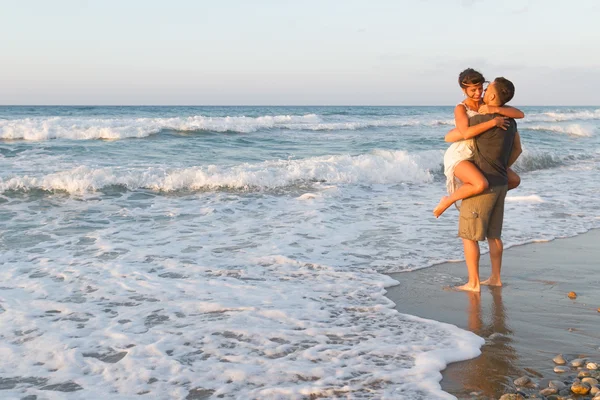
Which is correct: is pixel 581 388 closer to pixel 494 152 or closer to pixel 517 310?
pixel 517 310

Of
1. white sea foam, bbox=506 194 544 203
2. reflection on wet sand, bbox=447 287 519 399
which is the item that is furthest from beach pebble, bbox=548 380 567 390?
white sea foam, bbox=506 194 544 203

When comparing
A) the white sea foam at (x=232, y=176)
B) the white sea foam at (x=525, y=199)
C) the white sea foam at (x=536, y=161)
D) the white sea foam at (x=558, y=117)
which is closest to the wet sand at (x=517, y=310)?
the white sea foam at (x=525, y=199)

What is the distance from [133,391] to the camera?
3.34 metres

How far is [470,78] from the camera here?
476 cm

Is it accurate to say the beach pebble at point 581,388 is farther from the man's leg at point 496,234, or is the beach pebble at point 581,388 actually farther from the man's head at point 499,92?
the man's head at point 499,92

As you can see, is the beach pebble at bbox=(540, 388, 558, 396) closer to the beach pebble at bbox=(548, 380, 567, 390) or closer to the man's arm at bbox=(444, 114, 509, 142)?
the beach pebble at bbox=(548, 380, 567, 390)

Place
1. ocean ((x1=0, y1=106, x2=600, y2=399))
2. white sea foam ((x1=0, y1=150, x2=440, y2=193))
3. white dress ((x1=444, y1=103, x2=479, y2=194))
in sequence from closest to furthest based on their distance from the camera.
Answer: ocean ((x1=0, y1=106, x2=600, y2=399)) < white dress ((x1=444, y1=103, x2=479, y2=194)) < white sea foam ((x1=0, y1=150, x2=440, y2=193))

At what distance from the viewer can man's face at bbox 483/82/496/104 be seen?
476 cm

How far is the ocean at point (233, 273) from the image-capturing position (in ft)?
11.7

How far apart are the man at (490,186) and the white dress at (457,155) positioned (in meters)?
0.06

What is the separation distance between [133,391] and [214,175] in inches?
338

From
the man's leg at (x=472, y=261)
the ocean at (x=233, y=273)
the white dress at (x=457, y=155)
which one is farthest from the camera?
the man's leg at (x=472, y=261)

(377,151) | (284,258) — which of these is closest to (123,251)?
(284,258)

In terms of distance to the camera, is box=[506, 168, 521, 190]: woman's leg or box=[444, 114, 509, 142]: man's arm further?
box=[506, 168, 521, 190]: woman's leg
